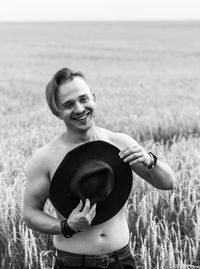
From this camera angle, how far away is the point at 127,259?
1913mm

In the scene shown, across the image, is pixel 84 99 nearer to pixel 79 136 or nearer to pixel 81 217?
→ pixel 79 136

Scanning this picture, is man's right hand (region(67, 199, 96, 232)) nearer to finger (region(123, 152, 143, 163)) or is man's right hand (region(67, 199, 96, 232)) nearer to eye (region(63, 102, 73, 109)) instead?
finger (region(123, 152, 143, 163))

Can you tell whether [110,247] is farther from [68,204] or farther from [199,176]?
[199,176]

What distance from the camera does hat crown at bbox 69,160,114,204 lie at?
1814 mm

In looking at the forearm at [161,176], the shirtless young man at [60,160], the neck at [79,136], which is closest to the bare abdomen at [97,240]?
the shirtless young man at [60,160]

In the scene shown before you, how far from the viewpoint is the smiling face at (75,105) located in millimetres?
1854

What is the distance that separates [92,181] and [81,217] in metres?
0.15

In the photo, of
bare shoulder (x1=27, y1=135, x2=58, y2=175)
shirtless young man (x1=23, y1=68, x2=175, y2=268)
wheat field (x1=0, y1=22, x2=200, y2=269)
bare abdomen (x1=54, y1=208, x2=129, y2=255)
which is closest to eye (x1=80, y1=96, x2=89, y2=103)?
shirtless young man (x1=23, y1=68, x2=175, y2=268)

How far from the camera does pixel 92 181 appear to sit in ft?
6.01

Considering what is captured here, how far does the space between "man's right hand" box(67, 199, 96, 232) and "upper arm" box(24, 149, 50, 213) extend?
0.16 m

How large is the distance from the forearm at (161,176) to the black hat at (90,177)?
3.9 inches

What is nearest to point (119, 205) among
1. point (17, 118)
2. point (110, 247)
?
point (110, 247)

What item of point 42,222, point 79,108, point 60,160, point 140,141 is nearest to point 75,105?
point 79,108

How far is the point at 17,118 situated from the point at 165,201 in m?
4.76
